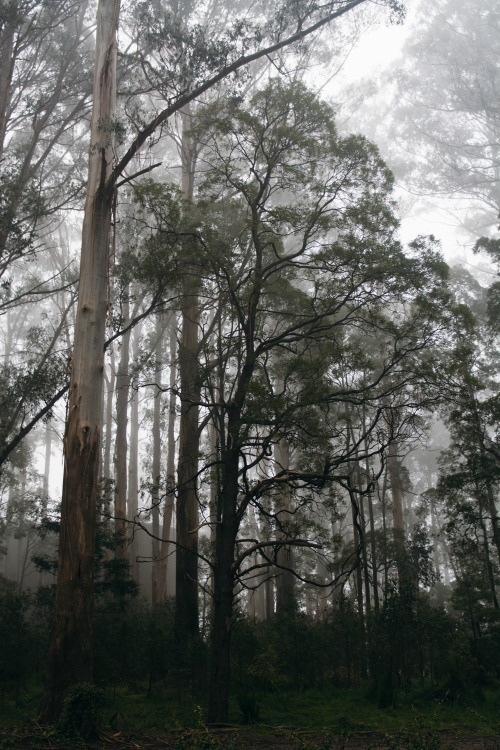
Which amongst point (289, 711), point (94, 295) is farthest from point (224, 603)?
point (94, 295)

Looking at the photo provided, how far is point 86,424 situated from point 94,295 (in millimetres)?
1741

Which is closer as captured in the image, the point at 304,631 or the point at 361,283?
the point at 361,283

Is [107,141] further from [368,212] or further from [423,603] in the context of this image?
[423,603]

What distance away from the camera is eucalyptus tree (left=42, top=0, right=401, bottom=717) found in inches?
242

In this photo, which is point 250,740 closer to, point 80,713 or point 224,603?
point 224,603

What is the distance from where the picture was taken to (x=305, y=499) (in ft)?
24.7

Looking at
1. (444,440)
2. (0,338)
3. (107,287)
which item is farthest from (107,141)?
(444,440)

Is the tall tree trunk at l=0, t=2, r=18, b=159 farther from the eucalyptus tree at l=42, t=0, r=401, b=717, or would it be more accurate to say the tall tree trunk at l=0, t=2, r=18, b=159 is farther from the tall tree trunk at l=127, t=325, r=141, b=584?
the tall tree trunk at l=127, t=325, r=141, b=584

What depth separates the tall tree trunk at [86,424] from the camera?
6.07 meters

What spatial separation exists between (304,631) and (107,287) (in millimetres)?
7661

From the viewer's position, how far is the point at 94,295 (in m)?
7.49

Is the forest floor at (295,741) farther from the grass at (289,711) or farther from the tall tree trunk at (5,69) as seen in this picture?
the tall tree trunk at (5,69)

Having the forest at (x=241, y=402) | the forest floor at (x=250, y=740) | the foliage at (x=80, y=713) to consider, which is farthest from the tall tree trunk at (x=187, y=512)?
the foliage at (x=80, y=713)

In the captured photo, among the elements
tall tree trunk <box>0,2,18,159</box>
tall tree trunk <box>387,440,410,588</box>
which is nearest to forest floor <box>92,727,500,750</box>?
tall tree trunk <box>387,440,410,588</box>
